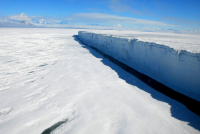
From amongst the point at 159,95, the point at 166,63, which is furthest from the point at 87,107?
the point at 166,63

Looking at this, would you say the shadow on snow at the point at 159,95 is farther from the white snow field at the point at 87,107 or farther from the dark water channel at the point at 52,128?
the dark water channel at the point at 52,128

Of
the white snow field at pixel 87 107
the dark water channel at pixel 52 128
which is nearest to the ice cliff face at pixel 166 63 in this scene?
the white snow field at pixel 87 107

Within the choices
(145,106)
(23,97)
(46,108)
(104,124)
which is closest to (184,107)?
(145,106)

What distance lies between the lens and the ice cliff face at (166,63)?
233 centimetres

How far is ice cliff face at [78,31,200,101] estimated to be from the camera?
2.33 m

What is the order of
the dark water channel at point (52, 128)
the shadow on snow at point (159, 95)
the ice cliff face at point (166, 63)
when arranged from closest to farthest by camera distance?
the dark water channel at point (52, 128) < the shadow on snow at point (159, 95) < the ice cliff face at point (166, 63)

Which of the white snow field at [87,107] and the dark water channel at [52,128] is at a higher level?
the white snow field at [87,107]

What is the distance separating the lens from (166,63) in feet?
9.63

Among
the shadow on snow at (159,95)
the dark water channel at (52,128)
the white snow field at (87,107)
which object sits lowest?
the dark water channel at (52,128)

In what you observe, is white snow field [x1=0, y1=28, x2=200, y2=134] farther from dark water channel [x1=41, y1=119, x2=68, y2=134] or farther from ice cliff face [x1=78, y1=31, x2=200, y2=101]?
ice cliff face [x1=78, y1=31, x2=200, y2=101]

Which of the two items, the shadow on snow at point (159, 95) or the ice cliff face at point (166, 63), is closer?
the shadow on snow at point (159, 95)

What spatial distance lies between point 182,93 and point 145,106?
873 mm

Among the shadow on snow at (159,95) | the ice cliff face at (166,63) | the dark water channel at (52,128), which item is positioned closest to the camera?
the dark water channel at (52,128)

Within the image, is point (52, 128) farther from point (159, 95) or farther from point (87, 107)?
point (159, 95)
